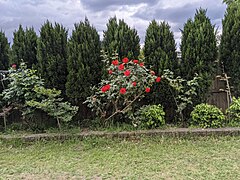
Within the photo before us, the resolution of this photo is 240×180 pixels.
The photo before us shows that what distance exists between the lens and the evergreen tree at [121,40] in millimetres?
4078

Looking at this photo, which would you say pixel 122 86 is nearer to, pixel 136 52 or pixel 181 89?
pixel 136 52

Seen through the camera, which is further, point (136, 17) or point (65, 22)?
point (136, 17)

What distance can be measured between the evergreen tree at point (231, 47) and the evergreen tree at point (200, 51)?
210 mm

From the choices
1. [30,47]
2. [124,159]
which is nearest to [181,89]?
[124,159]

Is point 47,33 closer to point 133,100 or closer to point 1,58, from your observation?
point 1,58

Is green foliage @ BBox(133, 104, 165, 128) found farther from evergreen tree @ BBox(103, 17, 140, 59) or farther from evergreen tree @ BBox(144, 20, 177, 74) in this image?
evergreen tree @ BBox(103, 17, 140, 59)

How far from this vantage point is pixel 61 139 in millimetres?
3705

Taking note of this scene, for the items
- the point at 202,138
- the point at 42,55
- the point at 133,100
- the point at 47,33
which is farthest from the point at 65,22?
the point at 202,138

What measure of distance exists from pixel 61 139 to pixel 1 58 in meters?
2.14

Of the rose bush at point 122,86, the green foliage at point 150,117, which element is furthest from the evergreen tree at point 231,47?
the green foliage at point 150,117

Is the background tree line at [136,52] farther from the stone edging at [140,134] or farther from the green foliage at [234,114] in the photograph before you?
the stone edging at [140,134]

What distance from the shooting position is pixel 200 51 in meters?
4.07

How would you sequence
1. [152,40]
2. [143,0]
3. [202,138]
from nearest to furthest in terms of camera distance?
[202,138] → [152,40] → [143,0]

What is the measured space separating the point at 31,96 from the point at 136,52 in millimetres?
1978
